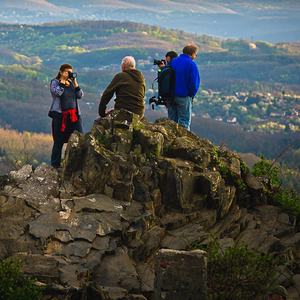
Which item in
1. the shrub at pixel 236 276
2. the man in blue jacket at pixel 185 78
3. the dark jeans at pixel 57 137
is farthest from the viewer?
the man in blue jacket at pixel 185 78

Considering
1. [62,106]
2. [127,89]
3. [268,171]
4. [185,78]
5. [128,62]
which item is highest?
[128,62]

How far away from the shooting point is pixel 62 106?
8438 millimetres

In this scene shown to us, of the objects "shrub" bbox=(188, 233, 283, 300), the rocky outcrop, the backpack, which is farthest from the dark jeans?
"shrub" bbox=(188, 233, 283, 300)

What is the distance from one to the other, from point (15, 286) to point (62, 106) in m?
5.03

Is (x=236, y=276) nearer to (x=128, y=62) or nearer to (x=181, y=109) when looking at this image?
(x=181, y=109)

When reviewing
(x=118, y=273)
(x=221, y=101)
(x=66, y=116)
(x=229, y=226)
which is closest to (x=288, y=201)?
(x=229, y=226)

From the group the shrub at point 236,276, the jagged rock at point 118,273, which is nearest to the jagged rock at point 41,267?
the jagged rock at point 118,273

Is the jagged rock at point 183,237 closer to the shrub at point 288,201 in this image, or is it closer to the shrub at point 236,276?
the shrub at point 236,276

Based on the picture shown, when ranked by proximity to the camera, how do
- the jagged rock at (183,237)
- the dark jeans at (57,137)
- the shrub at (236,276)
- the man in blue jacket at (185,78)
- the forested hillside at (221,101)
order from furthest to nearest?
the forested hillside at (221,101) < the man in blue jacket at (185,78) < the dark jeans at (57,137) < the jagged rock at (183,237) < the shrub at (236,276)

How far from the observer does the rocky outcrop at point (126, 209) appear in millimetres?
5617

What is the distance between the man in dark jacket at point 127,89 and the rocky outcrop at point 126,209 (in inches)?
12.7

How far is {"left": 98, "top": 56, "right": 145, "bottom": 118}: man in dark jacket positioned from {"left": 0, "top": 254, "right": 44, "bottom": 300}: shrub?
488 centimetres

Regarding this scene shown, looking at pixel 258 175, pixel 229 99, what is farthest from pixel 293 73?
pixel 258 175

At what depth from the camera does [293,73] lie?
175m
